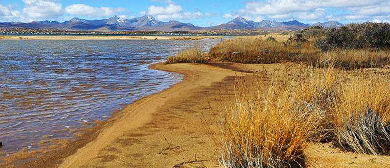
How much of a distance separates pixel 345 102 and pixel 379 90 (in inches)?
26.2

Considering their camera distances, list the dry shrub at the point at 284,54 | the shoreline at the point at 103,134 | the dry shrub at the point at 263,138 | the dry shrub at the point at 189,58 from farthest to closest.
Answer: the dry shrub at the point at 189,58, the dry shrub at the point at 284,54, the shoreline at the point at 103,134, the dry shrub at the point at 263,138

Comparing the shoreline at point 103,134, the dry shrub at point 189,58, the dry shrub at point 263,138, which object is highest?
the dry shrub at point 263,138

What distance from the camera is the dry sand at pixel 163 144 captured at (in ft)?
17.5

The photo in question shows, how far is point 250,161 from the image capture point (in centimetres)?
445

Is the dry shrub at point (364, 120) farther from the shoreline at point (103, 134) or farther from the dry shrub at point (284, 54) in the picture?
the dry shrub at point (284, 54)

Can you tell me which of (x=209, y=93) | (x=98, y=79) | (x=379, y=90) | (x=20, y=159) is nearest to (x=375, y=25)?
(x=209, y=93)

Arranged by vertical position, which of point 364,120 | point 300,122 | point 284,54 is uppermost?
point 300,122

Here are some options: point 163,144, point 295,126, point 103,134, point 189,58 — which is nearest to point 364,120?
point 295,126

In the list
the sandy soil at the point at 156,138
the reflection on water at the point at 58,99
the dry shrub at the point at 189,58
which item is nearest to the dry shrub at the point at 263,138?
the sandy soil at the point at 156,138

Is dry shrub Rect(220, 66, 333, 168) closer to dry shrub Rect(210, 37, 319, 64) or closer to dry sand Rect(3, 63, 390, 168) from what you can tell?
dry sand Rect(3, 63, 390, 168)

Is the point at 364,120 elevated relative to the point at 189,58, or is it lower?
elevated

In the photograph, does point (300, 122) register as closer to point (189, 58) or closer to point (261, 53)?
point (189, 58)

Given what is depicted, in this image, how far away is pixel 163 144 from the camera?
6.64 m

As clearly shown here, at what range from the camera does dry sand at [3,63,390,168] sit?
210 inches
